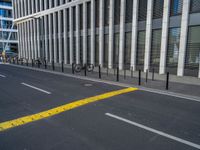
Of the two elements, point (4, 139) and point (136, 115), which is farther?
point (136, 115)

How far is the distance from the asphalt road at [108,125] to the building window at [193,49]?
7140 mm

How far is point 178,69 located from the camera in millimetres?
14141

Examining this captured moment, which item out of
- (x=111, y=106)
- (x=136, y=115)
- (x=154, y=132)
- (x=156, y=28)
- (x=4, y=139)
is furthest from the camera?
(x=156, y=28)

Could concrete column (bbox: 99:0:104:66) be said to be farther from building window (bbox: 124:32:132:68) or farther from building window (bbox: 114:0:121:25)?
building window (bbox: 124:32:132:68)

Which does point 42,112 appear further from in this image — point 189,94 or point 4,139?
point 189,94

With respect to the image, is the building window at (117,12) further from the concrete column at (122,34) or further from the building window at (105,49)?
the building window at (105,49)

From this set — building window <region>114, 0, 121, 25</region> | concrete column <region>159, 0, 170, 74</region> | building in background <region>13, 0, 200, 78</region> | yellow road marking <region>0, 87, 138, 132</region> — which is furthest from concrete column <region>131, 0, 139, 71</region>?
yellow road marking <region>0, 87, 138, 132</region>

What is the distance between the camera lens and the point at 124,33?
17844 millimetres

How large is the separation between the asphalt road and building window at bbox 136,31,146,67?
30.2 feet

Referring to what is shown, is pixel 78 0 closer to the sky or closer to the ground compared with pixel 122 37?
closer to the sky

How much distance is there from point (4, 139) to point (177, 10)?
15.4m

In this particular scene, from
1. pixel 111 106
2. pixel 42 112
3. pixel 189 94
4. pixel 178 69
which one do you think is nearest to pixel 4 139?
pixel 42 112

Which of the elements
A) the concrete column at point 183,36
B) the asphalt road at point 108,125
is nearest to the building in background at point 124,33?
the concrete column at point 183,36

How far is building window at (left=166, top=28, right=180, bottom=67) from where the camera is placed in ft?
46.6
